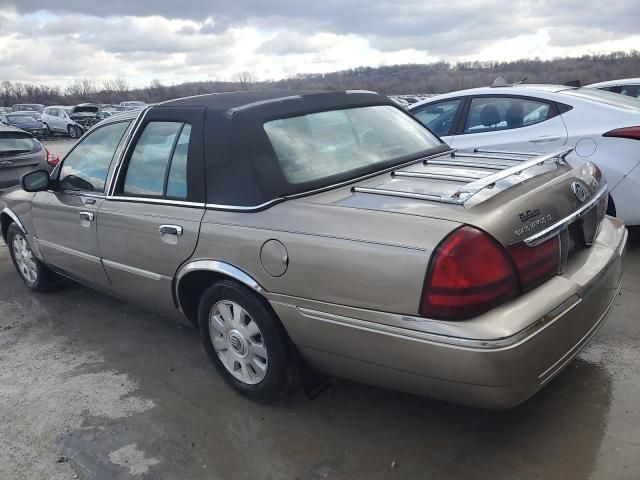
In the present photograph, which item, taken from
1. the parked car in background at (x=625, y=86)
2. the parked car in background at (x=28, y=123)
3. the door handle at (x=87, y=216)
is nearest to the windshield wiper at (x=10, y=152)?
the door handle at (x=87, y=216)

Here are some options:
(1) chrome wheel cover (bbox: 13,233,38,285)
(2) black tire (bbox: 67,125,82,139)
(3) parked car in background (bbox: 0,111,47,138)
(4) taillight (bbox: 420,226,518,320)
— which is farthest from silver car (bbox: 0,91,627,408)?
(2) black tire (bbox: 67,125,82,139)

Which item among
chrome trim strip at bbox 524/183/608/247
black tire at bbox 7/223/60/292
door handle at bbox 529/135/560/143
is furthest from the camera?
door handle at bbox 529/135/560/143

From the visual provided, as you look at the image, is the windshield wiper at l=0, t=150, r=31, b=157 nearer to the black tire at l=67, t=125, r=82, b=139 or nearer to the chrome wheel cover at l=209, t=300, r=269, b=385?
the chrome wheel cover at l=209, t=300, r=269, b=385

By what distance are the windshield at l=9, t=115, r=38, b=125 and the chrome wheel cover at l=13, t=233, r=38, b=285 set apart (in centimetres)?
2544

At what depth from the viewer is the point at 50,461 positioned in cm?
276

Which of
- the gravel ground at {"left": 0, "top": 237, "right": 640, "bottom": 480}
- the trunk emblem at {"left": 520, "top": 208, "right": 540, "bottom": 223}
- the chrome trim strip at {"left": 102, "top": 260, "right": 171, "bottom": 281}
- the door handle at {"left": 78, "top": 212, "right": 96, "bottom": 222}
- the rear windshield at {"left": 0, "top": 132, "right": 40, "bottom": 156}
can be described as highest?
the rear windshield at {"left": 0, "top": 132, "right": 40, "bottom": 156}

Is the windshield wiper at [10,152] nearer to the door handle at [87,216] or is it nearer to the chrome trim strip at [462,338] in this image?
the door handle at [87,216]

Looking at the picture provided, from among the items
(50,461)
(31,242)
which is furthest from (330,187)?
(31,242)

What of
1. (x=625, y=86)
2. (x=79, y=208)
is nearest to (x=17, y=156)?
(x=79, y=208)

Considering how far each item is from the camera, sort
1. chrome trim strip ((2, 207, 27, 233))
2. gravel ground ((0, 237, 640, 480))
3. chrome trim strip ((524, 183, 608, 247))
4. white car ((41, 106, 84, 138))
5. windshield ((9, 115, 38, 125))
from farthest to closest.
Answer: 1. white car ((41, 106, 84, 138))
2. windshield ((9, 115, 38, 125))
3. chrome trim strip ((2, 207, 27, 233))
4. gravel ground ((0, 237, 640, 480))
5. chrome trim strip ((524, 183, 608, 247))

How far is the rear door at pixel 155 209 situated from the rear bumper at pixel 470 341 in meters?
0.83

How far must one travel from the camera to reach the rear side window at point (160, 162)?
10.6ft

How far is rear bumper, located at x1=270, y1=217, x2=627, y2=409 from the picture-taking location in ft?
7.08

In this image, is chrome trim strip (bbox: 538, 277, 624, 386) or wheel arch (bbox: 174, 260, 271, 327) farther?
wheel arch (bbox: 174, 260, 271, 327)
